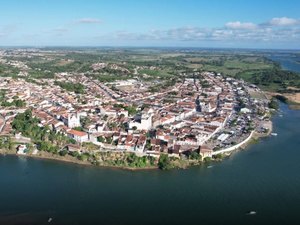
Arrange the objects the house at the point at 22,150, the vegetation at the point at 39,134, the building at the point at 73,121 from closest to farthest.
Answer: the house at the point at 22,150 → the vegetation at the point at 39,134 → the building at the point at 73,121

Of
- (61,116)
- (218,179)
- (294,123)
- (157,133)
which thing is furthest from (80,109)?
(294,123)

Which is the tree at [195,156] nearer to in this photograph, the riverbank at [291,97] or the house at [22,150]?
the house at [22,150]

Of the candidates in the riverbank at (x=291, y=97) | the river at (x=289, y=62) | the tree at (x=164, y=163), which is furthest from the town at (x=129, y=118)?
the river at (x=289, y=62)

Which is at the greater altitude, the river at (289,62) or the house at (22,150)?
the river at (289,62)

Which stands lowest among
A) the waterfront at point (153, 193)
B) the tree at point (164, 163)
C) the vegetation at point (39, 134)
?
the waterfront at point (153, 193)

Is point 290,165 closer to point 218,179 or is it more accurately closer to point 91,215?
point 218,179

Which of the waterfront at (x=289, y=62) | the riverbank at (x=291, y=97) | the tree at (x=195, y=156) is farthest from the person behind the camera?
the waterfront at (x=289, y=62)

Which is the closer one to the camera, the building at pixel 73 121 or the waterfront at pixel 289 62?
the building at pixel 73 121
